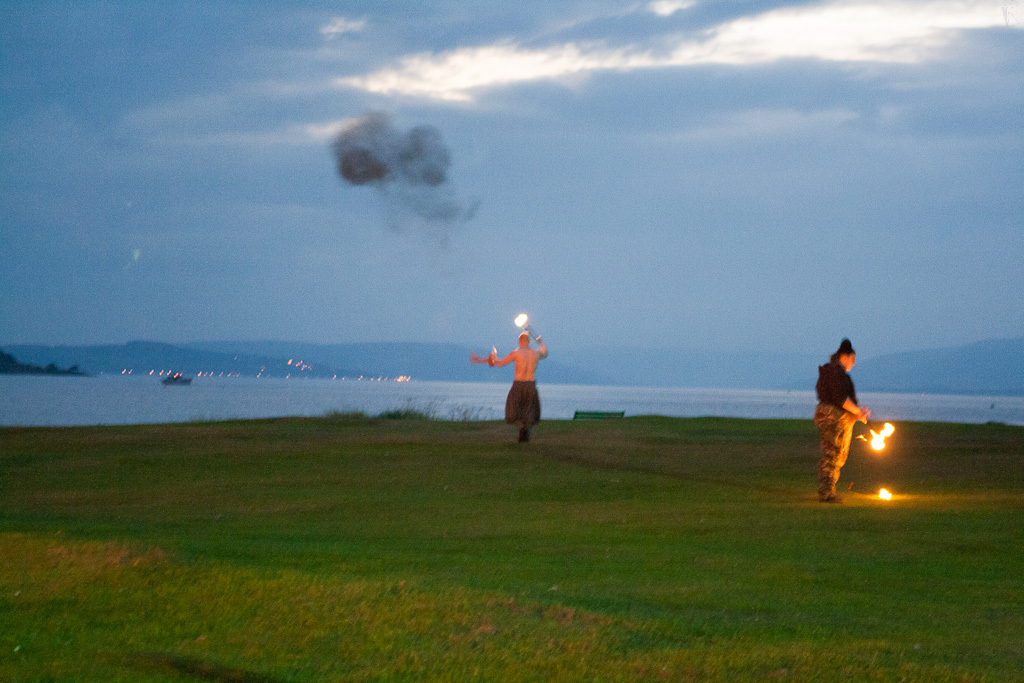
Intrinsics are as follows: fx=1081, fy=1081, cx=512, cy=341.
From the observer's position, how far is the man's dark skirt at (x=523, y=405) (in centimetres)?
2203

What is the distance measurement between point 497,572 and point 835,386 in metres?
7.26

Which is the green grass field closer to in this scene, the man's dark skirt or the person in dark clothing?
the person in dark clothing

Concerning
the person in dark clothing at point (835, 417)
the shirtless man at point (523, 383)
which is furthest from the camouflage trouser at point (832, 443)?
the shirtless man at point (523, 383)

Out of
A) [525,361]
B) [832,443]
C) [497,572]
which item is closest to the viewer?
[497,572]

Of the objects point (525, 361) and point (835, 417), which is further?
point (525, 361)

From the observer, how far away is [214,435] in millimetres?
24375

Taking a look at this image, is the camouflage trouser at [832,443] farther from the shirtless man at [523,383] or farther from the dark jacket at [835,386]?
the shirtless man at [523,383]

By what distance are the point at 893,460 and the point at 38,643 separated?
18746mm

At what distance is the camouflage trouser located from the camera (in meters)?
14.8

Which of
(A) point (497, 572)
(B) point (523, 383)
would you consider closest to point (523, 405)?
(B) point (523, 383)

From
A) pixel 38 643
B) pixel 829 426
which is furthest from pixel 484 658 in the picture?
pixel 829 426

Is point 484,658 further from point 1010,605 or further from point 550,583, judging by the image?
point 1010,605

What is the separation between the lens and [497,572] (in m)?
9.35

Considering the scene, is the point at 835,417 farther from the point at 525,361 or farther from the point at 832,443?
the point at 525,361
